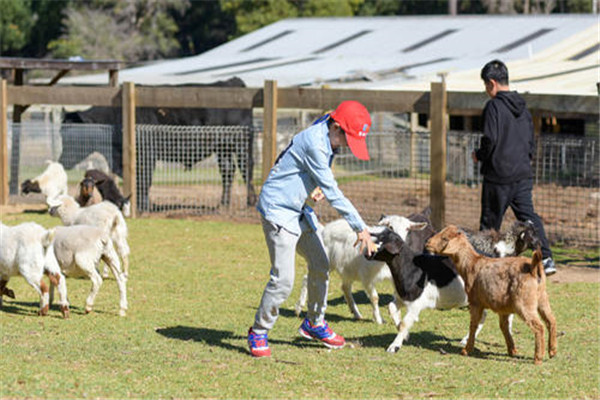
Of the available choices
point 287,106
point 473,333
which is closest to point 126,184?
point 287,106

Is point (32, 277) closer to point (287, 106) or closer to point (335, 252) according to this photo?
point (335, 252)

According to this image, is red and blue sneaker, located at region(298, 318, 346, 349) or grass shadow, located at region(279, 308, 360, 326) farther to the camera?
grass shadow, located at region(279, 308, 360, 326)

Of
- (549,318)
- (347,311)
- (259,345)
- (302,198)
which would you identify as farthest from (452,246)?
(347,311)

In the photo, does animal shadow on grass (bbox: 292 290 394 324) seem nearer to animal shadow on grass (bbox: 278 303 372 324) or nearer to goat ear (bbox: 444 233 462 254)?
animal shadow on grass (bbox: 278 303 372 324)

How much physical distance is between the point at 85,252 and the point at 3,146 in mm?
8978

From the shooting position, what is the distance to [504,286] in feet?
23.7

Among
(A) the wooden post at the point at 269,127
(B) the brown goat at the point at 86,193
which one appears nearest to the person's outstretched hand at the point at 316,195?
(B) the brown goat at the point at 86,193

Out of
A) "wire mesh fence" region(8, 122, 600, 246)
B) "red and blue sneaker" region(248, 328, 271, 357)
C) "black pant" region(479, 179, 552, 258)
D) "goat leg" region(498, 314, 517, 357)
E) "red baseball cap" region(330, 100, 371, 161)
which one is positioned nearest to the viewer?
"red baseball cap" region(330, 100, 371, 161)

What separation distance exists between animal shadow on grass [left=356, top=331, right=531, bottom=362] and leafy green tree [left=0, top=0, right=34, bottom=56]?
46.0m

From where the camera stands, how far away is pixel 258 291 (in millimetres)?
10406

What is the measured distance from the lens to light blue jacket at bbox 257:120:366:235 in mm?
6863

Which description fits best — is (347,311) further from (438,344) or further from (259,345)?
(259,345)

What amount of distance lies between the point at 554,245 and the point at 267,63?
15994 millimetres

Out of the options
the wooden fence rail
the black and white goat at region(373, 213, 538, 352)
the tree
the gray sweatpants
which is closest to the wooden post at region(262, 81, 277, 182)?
the wooden fence rail
